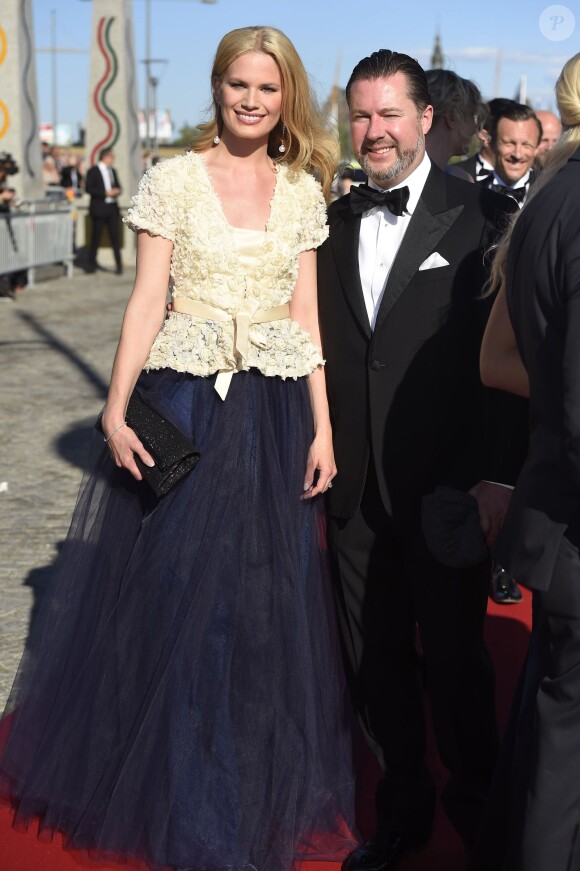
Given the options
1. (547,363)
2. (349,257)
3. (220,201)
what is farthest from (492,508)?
(220,201)

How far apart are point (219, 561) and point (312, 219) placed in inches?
39.1

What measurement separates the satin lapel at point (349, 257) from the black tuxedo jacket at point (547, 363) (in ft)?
2.86

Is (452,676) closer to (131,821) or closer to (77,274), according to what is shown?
(131,821)

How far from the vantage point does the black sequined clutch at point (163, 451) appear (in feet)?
10.3

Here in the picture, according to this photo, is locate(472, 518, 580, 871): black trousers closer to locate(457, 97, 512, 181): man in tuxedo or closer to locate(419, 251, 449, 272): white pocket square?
locate(419, 251, 449, 272): white pocket square

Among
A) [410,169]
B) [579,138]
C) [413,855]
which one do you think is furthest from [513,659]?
[579,138]

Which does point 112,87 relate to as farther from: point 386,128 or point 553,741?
point 553,741

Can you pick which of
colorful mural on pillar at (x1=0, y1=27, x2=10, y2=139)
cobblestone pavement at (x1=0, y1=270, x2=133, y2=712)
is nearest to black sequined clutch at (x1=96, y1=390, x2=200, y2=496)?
cobblestone pavement at (x1=0, y1=270, x2=133, y2=712)

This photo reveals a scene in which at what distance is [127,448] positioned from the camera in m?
3.23

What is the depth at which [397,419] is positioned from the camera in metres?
3.18

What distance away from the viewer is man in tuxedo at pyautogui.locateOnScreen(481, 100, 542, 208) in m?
6.41

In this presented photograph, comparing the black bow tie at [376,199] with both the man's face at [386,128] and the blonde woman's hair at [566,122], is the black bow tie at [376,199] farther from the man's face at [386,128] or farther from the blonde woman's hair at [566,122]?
the blonde woman's hair at [566,122]

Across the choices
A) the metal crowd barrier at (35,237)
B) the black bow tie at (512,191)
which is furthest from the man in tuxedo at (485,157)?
the metal crowd barrier at (35,237)

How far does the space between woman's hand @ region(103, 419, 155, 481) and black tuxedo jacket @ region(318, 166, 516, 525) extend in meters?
0.57
